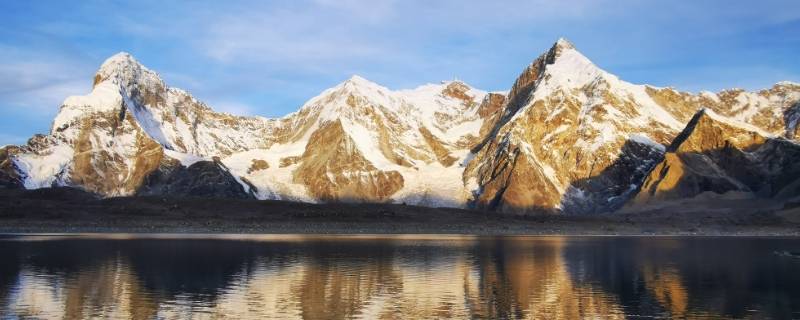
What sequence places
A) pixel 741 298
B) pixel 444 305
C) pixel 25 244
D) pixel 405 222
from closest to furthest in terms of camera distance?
pixel 444 305 < pixel 741 298 < pixel 25 244 < pixel 405 222

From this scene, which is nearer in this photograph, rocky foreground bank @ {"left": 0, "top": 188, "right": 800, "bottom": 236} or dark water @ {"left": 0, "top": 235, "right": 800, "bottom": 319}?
dark water @ {"left": 0, "top": 235, "right": 800, "bottom": 319}

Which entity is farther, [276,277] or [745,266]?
[745,266]

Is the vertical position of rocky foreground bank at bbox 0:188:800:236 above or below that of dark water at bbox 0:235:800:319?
above

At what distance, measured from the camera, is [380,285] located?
203ft

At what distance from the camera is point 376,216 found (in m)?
193

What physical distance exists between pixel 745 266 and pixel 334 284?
42940mm

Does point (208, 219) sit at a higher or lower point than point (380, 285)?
higher

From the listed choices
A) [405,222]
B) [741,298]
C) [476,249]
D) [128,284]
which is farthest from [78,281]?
[405,222]

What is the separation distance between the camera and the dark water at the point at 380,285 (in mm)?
48719

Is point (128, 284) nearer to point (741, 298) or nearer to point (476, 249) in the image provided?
point (741, 298)

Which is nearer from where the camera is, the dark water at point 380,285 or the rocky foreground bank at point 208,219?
the dark water at point 380,285

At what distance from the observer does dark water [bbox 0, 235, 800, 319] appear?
4872cm

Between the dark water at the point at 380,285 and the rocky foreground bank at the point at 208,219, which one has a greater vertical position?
the rocky foreground bank at the point at 208,219

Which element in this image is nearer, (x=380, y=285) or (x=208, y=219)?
(x=380, y=285)
